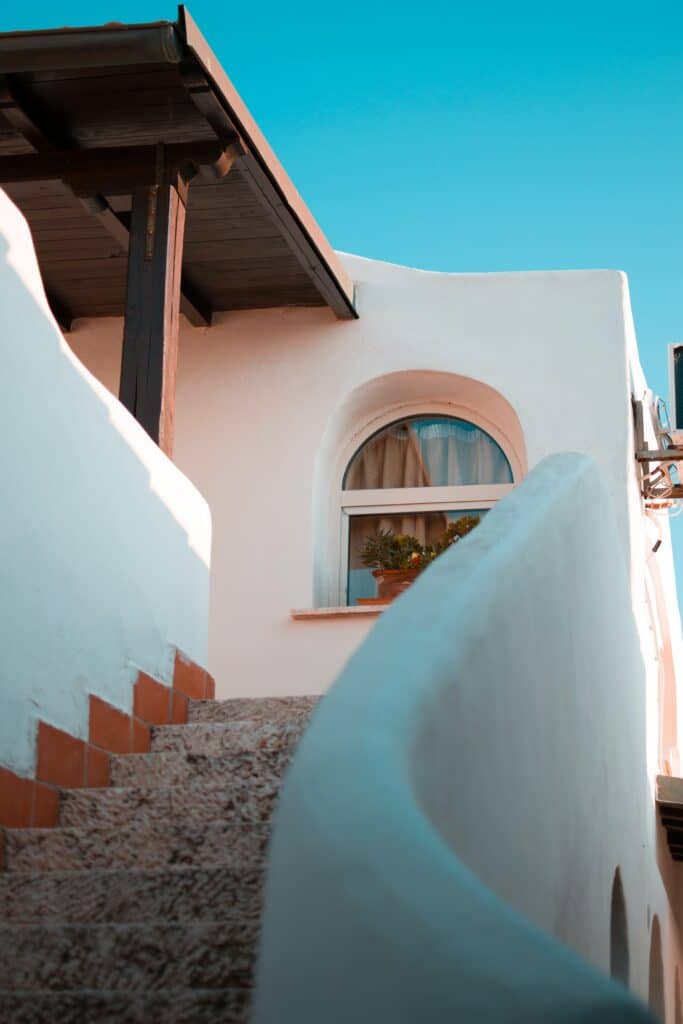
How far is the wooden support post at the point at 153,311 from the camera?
6.55 meters

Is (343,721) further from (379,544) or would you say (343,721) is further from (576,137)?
(576,137)

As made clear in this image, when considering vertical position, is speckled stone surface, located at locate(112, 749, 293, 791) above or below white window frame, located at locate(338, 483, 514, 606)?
below

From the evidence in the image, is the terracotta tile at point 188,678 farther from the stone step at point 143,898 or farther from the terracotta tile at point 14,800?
the stone step at point 143,898

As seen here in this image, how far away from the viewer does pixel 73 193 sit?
23.6 ft

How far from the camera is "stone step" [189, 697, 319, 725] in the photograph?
499 cm

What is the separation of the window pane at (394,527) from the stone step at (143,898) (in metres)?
5.70

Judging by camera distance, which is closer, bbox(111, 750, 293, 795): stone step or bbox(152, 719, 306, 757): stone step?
bbox(111, 750, 293, 795): stone step

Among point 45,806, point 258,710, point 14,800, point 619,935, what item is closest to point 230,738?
point 258,710

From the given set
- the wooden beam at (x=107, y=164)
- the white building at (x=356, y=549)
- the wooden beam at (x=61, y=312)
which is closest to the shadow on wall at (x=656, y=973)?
the white building at (x=356, y=549)

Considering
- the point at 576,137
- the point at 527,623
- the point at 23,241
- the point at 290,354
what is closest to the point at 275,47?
the point at 576,137

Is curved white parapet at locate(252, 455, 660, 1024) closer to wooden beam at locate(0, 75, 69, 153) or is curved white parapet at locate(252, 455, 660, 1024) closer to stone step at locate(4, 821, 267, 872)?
stone step at locate(4, 821, 267, 872)

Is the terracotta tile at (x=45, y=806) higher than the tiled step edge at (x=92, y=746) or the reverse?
the reverse

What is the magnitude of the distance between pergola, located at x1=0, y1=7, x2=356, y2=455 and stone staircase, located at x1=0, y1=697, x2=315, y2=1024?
7.70ft

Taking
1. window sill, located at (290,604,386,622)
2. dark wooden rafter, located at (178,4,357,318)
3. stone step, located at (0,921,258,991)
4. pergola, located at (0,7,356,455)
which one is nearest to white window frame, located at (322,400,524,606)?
window sill, located at (290,604,386,622)
